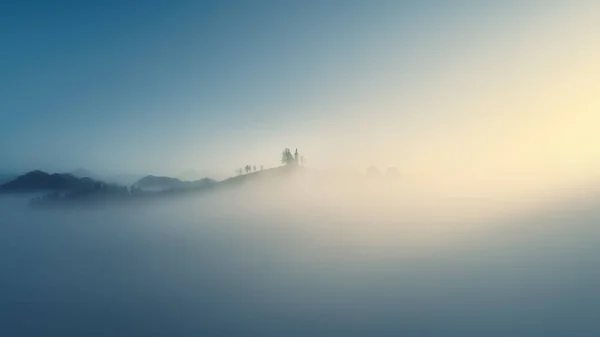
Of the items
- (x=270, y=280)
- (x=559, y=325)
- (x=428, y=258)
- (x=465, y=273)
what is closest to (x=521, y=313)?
(x=559, y=325)

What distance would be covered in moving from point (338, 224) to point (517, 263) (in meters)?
7.21

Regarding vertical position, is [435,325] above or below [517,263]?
below

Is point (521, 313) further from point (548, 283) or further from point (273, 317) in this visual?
point (273, 317)

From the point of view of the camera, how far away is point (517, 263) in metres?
12.3

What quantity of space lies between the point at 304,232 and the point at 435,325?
632 centimetres

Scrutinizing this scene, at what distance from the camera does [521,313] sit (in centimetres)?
1189

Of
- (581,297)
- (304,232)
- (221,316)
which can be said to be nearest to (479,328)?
(581,297)

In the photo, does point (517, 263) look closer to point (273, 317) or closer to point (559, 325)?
point (559, 325)

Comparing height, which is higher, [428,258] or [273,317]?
[428,258]

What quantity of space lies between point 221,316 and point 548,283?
40.8ft

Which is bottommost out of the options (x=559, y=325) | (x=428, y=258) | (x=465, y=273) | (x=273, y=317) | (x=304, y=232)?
(x=559, y=325)

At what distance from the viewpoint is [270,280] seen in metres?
A: 11.9

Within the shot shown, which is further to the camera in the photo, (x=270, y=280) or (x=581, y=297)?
(x=270, y=280)

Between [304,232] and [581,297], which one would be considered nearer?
[581,297]
